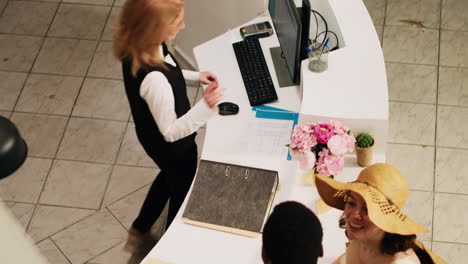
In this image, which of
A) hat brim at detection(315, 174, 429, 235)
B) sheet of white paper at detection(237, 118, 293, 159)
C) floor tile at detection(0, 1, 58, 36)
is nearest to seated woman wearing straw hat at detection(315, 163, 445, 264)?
hat brim at detection(315, 174, 429, 235)

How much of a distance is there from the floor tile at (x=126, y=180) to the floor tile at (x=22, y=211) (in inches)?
19.2

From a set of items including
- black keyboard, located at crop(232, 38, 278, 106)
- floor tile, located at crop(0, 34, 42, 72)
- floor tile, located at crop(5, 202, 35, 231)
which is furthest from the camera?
floor tile, located at crop(0, 34, 42, 72)

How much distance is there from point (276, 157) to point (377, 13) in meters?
2.32

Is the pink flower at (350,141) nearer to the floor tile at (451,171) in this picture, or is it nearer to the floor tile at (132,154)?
the floor tile at (451,171)

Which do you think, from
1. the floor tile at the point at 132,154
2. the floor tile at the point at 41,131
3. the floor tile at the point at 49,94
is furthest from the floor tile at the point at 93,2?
the floor tile at the point at 132,154

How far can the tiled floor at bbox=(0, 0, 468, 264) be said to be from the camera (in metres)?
3.61

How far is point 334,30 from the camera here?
289 cm

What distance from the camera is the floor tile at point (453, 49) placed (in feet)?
13.9

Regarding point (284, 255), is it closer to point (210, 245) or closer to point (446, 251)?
point (210, 245)

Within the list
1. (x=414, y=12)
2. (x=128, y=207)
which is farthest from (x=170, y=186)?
(x=414, y=12)

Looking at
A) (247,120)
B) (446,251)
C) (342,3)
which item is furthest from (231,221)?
(446,251)

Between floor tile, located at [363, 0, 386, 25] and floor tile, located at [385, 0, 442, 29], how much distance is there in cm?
4

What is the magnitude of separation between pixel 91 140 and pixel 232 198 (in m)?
1.82

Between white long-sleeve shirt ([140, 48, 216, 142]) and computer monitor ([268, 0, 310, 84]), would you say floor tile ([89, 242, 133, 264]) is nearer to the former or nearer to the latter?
white long-sleeve shirt ([140, 48, 216, 142])
